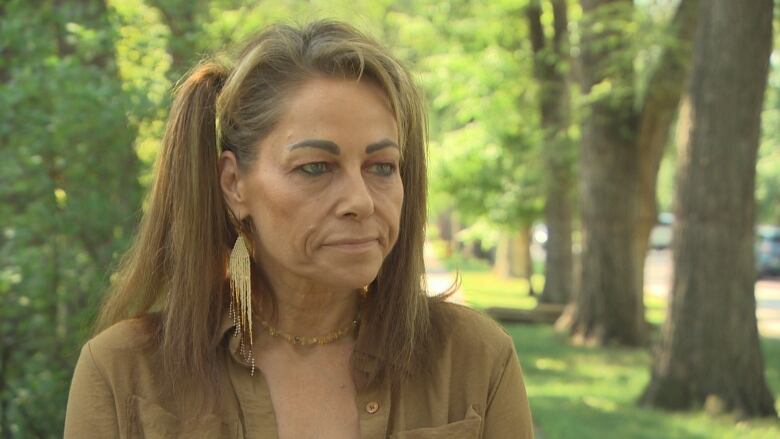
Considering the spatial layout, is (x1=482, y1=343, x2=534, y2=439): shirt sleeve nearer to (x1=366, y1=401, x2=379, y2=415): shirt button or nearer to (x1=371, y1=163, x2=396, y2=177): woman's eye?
(x1=366, y1=401, x2=379, y2=415): shirt button

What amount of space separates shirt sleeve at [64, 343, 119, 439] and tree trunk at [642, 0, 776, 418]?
7.10 m

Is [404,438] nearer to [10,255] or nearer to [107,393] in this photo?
[107,393]

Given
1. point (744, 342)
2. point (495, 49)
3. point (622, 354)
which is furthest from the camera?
point (495, 49)

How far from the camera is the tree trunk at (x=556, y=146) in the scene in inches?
695

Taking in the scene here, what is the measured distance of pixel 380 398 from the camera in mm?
2498

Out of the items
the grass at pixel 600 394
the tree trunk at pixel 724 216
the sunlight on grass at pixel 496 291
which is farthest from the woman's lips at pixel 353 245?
the sunlight on grass at pixel 496 291

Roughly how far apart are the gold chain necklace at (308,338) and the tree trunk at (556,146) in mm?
14508

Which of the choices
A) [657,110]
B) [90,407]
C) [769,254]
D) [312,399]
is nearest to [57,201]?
[90,407]

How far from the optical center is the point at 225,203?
8.60 ft

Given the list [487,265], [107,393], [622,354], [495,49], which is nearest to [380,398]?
[107,393]

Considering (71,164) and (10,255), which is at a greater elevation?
(71,164)

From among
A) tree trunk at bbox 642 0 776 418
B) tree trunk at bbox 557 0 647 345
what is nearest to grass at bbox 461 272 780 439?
tree trunk at bbox 642 0 776 418

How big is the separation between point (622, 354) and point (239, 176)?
11.7 meters

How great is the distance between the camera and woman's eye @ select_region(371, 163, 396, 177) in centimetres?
243
